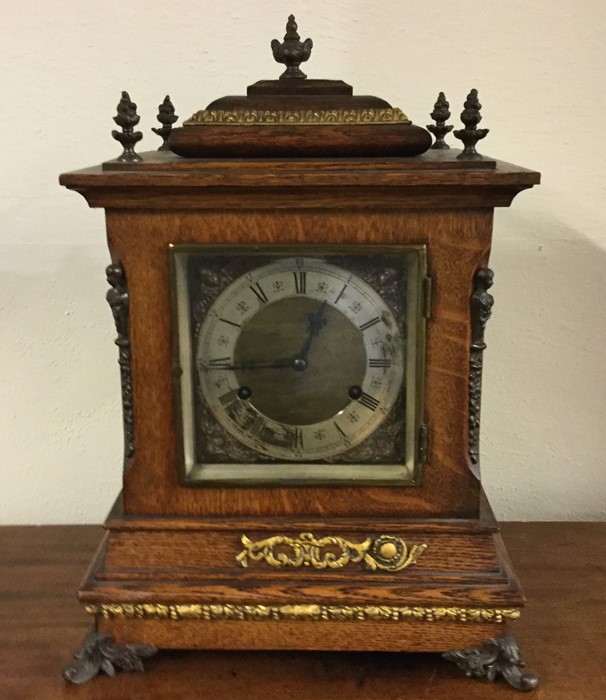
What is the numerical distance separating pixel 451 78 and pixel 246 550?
2.13 ft

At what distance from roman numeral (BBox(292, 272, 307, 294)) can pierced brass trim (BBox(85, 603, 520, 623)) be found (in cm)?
30

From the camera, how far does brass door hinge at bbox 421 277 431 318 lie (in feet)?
2.34

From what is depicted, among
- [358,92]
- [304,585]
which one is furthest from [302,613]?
[358,92]

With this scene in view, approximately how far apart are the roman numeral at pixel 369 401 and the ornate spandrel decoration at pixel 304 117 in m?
0.25

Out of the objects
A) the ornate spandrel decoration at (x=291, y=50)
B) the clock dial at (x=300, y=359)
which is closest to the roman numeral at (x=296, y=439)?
the clock dial at (x=300, y=359)

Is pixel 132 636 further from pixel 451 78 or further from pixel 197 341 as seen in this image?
pixel 451 78

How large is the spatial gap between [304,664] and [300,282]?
38 cm

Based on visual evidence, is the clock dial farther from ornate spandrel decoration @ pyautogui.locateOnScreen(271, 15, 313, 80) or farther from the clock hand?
ornate spandrel decoration @ pyautogui.locateOnScreen(271, 15, 313, 80)

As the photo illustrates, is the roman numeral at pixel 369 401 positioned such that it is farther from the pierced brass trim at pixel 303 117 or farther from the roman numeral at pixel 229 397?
the pierced brass trim at pixel 303 117

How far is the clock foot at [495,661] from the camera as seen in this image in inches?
29.4

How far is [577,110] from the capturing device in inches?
40.5

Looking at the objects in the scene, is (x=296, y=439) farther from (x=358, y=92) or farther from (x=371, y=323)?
(x=358, y=92)

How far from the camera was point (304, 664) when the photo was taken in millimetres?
785

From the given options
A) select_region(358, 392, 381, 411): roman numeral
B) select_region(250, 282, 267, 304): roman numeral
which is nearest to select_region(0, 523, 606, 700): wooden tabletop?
select_region(358, 392, 381, 411): roman numeral
